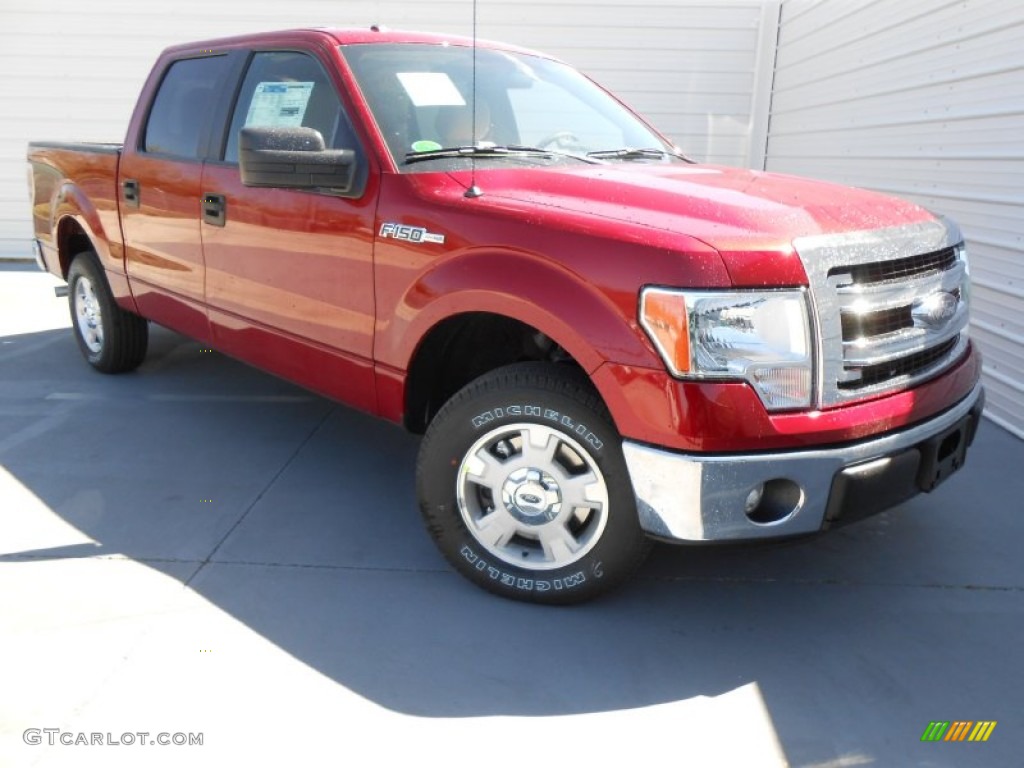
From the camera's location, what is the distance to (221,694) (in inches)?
99.9

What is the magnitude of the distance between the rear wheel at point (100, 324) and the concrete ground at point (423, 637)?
1343 millimetres

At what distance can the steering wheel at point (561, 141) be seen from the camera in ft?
11.9

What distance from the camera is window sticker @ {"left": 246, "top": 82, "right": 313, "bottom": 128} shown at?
147 inches

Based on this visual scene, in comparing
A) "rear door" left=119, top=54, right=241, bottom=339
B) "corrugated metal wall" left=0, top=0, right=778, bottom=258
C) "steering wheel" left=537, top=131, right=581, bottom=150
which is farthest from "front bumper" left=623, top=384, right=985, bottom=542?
"corrugated metal wall" left=0, top=0, right=778, bottom=258

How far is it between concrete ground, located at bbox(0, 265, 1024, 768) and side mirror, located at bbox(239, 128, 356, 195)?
1386mm

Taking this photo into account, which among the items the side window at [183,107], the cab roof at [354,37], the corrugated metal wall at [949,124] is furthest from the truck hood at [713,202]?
the corrugated metal wall at [949,124]

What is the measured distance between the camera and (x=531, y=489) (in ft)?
9.61

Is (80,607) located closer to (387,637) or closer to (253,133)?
(387,637)

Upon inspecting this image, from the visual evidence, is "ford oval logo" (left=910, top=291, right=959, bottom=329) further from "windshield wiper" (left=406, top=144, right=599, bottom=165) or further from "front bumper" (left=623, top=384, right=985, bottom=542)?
"windshield wiper" (left=406, top=144, right=599, bottom=165)

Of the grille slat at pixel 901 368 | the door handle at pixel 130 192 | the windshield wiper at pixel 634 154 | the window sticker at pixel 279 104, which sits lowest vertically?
the grille slat at pixel 901 368

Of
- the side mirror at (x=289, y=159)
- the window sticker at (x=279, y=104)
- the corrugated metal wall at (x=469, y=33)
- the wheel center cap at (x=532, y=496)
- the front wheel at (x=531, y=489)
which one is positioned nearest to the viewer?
the front wheel at (x=531, y=489)

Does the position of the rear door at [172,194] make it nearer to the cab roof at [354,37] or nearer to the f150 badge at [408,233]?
the cab roof at [354,37]

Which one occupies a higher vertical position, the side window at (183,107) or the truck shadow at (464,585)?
the side window at (183,107)

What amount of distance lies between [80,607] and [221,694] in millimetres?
763
